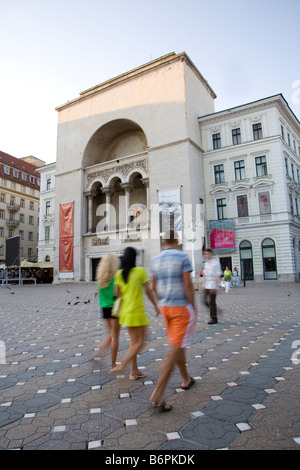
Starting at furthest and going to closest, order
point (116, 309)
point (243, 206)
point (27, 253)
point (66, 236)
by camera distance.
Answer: point (27, 253) → point (66, 236) → point (243, 206) → point (116, 309)

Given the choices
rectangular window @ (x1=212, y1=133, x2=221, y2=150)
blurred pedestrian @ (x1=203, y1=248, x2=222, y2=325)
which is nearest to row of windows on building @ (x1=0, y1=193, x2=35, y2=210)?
rectangular window @ (x1=212, y1=133, x2=221, y2=150)

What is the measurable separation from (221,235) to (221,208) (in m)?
3.17

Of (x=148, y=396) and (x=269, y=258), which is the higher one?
(x=269, y=258)

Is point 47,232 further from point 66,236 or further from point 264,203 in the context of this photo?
point 264,203

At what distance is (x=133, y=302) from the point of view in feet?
14.1

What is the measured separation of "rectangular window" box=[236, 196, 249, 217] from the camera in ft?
104

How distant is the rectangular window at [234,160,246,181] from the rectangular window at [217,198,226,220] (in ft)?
9.29

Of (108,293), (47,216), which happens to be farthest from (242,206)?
(47,216)

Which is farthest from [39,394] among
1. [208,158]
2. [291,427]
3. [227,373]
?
[208,158]

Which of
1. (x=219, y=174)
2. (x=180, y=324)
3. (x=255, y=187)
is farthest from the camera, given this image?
(x=219, y=174)

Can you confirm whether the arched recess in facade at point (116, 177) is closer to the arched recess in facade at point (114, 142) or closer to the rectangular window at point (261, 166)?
the arched recess in facade at point (114, 142)

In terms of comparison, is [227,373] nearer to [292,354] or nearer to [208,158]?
[292,354]

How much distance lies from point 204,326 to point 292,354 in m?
3.29

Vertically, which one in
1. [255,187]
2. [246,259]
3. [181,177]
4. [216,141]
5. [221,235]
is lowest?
[246,259]
